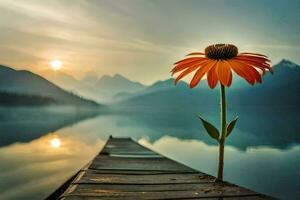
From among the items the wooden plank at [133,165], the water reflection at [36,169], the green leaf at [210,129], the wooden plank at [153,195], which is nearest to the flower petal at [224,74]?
the green leaf at [210,129]

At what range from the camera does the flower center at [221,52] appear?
10.6ft

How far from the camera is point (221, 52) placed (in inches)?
128

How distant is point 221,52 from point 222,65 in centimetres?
26

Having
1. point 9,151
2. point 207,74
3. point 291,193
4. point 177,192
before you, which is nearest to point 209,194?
point 177,192

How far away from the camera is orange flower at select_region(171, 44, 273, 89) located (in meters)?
2.86

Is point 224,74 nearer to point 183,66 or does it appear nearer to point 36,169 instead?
point 183,66

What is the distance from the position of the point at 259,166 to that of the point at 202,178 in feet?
78.9

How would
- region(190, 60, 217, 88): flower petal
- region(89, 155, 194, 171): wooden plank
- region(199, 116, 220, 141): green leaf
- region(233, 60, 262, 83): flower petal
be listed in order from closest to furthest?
1. region(233, 60, 262, 83): flower petal
2. region(190, 60, 217, 88): flower petal
3. region(199, 116, 220, 141): green leaf
4. region(89, 155, 194, 171): wooden plank

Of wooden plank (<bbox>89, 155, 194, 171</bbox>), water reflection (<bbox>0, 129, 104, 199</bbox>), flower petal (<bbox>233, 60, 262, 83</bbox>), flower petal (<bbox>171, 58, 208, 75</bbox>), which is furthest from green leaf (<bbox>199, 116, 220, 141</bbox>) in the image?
water reflection (<bbox>0, 129, 104, 199</bbox>)

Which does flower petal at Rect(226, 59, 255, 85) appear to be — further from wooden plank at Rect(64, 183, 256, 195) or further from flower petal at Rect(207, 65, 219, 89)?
wooden plank at Rect(64, 183, 256, 195)

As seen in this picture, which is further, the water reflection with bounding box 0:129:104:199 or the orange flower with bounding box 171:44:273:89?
the water reflection with bounding box 0:129:104:199

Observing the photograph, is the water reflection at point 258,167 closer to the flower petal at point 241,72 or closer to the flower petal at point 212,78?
the flower petal at point 241,72

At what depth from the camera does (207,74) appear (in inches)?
116

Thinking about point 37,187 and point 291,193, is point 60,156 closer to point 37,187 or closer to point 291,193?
point 37,187
